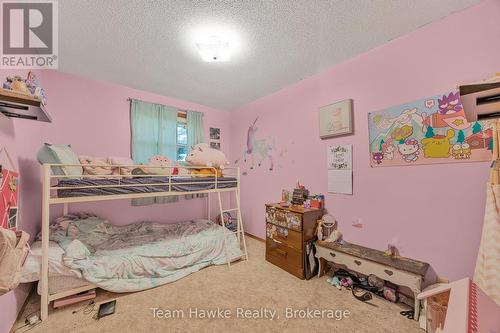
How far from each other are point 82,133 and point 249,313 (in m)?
3.29

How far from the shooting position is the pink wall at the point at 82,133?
2.09 metres

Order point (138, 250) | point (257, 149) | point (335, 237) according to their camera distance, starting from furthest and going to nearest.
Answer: point (257, 149), point (335, 237), point (138, 250)

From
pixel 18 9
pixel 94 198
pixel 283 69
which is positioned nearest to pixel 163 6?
pixel 18 9

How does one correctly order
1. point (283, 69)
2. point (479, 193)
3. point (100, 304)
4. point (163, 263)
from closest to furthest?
point (479, 193) → point (100, 304) → point (163, 263) → point (283, 69)

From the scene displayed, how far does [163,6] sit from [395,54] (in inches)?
91.5

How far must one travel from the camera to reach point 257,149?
381 centimetres

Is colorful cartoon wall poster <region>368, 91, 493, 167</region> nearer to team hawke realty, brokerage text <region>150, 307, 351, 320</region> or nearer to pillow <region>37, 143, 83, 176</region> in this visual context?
team hawke realty, brokerage text <region>150, 307, 351, 320</region>

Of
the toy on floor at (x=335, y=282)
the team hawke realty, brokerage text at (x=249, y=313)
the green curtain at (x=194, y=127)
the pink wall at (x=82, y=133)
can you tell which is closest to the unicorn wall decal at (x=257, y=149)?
the green curtain at (x=194, y=127)

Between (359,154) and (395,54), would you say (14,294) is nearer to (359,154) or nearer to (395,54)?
(359,154)

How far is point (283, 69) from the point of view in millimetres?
2691

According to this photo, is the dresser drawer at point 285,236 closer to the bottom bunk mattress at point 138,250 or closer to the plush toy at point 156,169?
the bottom bunk mattress at point 138,250

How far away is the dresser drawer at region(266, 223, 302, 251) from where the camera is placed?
2464 mm

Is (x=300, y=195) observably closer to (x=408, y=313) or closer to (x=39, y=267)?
(x=408, y=313)

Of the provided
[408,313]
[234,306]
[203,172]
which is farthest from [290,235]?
[203,172]
